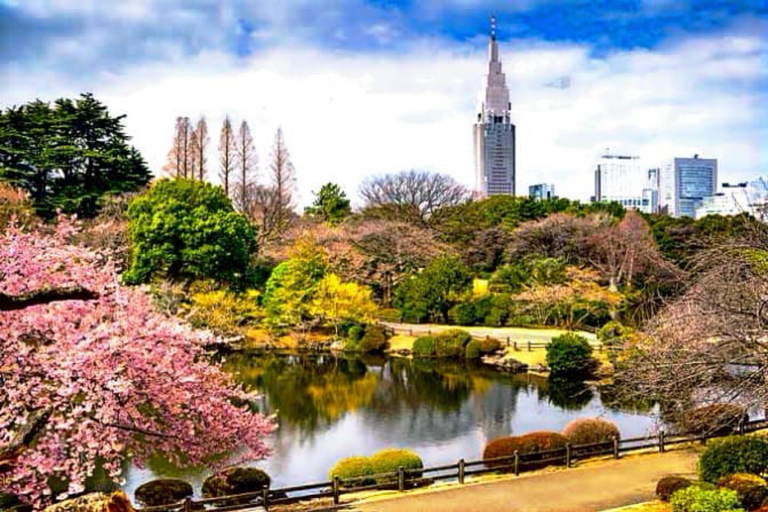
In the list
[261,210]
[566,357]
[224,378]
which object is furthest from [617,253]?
[224,378]

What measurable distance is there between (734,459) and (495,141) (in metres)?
148

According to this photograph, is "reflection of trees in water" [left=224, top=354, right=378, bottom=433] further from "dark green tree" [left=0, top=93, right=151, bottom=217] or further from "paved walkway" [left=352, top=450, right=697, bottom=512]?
"dark green tree" [left=0, top=93, right=151, bottom=217]

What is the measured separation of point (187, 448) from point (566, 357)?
22.1 m

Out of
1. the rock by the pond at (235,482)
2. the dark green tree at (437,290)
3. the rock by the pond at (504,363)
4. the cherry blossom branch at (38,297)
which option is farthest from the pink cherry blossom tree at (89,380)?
the dark green tree at (437,290)

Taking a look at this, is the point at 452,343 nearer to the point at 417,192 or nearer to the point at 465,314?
the point at 465,314

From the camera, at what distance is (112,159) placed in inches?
1730

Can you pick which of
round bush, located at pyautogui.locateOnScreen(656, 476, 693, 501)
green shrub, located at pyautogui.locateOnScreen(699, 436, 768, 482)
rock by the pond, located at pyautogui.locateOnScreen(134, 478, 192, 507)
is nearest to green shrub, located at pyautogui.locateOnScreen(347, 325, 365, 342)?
rock by the pond, located at pyautogui.locateOnScreen(134, 478, 192, 507)

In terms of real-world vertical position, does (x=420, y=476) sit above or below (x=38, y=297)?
below

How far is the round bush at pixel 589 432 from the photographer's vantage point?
17.6m

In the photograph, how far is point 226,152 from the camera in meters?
53.9

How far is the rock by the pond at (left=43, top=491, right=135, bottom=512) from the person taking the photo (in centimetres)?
756

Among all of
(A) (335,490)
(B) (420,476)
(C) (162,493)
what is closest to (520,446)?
(B) (420,476)

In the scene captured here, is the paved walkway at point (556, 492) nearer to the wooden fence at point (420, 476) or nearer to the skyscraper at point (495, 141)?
the wooden fence at point (420, 476)

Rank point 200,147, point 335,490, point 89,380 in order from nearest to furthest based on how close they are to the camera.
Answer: point 89,380 → point 335,490 → point 200,147
